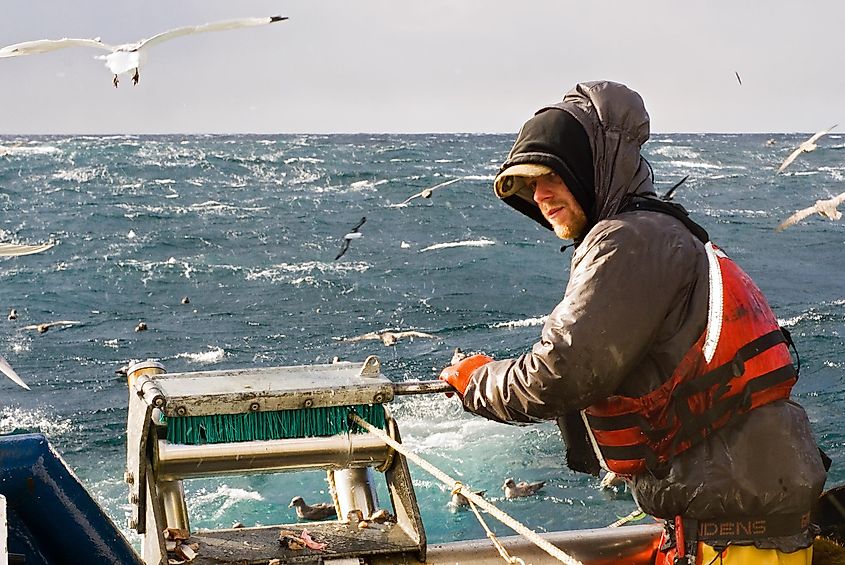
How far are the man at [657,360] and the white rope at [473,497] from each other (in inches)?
13.5

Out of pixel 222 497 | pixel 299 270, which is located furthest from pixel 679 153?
pixel 222 497

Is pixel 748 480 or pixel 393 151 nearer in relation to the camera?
pixel 748 480

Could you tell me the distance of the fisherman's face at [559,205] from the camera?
10.6 ft

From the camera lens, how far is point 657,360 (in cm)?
308

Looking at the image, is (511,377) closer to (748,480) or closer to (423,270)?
(748,480)

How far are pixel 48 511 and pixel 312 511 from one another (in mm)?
12355

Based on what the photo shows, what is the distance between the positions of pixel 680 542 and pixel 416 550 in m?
Answer: 1.11

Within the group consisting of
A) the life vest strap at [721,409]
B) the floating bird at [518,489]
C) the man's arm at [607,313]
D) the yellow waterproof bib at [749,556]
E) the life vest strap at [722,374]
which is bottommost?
the floating bird at [518,489]

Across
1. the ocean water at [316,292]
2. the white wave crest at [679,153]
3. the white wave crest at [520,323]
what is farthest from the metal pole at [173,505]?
the white wave crest at [679,153]

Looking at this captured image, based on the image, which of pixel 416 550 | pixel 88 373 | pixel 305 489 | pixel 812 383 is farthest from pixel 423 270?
pixel 416 550

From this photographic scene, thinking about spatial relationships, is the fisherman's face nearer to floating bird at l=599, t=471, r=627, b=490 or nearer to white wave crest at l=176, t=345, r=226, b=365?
floating bird at l=599, t=471, r=627, b=490

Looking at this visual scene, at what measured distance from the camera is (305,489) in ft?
58.6

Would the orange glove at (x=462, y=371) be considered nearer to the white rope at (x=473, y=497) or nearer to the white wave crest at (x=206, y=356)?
the white rope at (x=473, y=497)

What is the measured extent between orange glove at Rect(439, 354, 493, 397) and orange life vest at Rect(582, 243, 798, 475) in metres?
0.49
